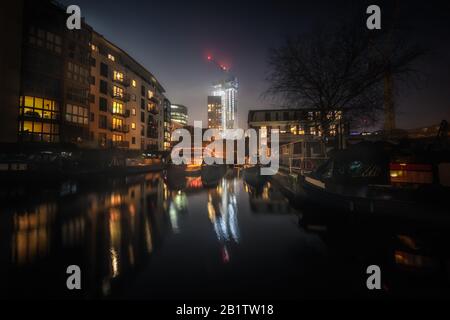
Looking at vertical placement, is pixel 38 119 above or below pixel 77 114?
below

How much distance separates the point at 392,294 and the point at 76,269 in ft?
16.9

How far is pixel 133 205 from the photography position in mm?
9258

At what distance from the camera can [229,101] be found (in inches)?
5817

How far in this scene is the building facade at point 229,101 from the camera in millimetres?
143750

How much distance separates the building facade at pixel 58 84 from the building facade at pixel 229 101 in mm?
105106

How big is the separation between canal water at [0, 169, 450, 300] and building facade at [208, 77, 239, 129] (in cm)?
13530

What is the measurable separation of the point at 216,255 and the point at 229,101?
149394 mm

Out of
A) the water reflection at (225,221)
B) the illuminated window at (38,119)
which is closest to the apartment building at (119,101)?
the illuminated window at (38,119)

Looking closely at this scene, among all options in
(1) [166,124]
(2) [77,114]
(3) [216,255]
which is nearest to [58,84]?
(2) [77,114]

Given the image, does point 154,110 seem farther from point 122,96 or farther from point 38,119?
point 38,119
